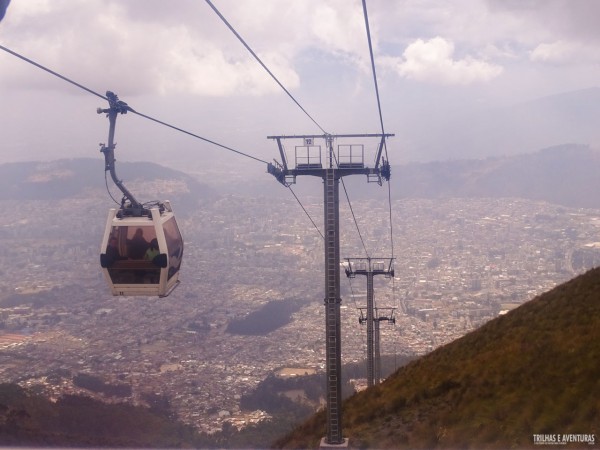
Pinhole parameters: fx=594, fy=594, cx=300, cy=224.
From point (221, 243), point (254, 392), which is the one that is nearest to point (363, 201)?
point (221, 243)

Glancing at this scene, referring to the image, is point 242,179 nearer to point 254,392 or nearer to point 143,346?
point 143,346

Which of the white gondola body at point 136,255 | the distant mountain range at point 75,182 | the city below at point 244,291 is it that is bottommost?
the city below at point 244,291

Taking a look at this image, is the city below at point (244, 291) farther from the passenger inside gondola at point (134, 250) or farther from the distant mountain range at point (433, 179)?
the passenger inside gondola at point (134, 250)

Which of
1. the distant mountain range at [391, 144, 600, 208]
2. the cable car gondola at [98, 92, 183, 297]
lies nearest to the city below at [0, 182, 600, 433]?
the distant mountain range at [391, 144, 600, 208]

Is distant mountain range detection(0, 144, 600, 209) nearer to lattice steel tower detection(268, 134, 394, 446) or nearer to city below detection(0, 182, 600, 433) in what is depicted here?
city below detection(0, 182, 600, 433)

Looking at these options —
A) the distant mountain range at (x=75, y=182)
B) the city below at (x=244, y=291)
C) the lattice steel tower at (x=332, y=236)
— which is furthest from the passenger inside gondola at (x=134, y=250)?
the distant mountain range at (x=75, y=182)

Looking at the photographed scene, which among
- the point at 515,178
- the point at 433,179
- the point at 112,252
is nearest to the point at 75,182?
the point at 433,179
